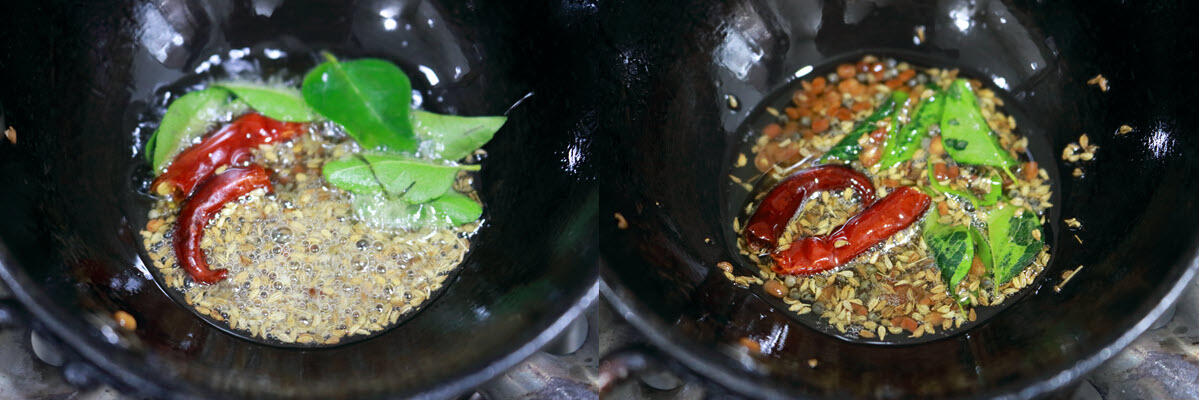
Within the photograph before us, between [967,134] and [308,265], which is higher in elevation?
[967,134]

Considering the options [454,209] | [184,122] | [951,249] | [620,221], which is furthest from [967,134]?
[184,122]

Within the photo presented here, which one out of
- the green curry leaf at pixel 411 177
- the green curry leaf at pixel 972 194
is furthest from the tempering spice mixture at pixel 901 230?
the green curry leaf at pixel 411 177

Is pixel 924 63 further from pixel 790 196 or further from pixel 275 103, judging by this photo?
pixel 275 103

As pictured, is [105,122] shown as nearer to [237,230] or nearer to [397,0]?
[237,230]

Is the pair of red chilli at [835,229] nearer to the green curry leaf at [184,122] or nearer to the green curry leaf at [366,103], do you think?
the green curry leaf at [366,103]

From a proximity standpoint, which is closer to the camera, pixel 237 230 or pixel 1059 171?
pixel 237 230

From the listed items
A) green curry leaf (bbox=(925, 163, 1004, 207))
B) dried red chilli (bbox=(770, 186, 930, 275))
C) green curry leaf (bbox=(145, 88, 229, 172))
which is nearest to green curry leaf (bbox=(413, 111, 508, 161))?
green curry leaf (bbox=(145, 88, 229, 172))

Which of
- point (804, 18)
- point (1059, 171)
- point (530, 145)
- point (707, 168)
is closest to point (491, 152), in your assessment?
point (530, 145)
